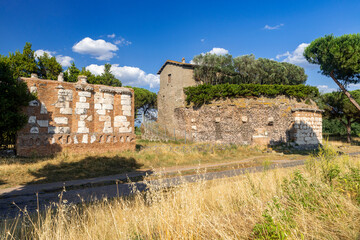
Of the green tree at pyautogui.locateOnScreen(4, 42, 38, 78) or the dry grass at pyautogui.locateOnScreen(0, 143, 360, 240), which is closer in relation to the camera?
the dry grass at pyautogui.locateOnScreen(0, 143, 360, 240)

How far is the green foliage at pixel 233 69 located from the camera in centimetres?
2627

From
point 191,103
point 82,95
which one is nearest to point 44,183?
point 82,95

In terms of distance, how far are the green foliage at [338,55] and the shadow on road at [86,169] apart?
17239 millimetres

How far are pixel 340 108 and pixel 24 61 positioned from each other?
37016 mm

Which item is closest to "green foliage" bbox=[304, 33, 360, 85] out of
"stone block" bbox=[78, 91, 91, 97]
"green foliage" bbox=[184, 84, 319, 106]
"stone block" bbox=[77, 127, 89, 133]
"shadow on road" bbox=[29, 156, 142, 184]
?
"green foliage" bbox=[184, 84, 319, 106]

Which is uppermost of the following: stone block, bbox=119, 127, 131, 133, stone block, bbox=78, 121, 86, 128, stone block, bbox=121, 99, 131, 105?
stone block, bbox=121, 99, 131, 105

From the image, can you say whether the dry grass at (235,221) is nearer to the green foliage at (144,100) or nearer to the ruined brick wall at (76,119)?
the ruined brick wall at (76,119)

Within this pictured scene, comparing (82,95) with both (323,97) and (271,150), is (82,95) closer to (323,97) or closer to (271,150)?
(271,150)

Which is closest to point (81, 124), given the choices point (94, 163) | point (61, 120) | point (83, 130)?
point (83, 130)

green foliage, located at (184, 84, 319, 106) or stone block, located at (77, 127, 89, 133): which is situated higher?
green foliage, located at (184, 84, 319, 106)

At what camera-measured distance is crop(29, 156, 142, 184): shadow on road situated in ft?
26.6

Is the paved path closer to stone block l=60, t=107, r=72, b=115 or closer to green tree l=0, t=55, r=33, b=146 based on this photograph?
green tree l=0, t=55, r=33, b=146

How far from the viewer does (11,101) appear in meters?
8.84

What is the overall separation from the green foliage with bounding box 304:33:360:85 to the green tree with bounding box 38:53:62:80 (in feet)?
83.7
